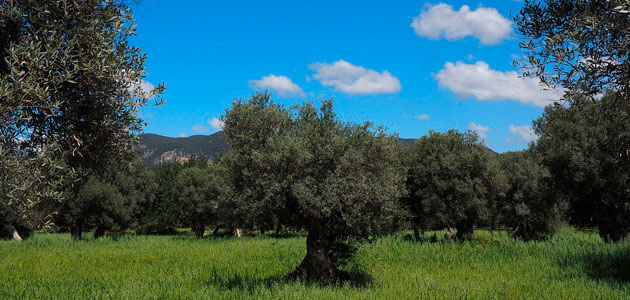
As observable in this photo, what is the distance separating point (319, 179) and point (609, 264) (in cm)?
1696

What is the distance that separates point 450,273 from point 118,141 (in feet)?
58.3

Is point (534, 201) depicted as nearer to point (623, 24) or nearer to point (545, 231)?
point (545, 231)

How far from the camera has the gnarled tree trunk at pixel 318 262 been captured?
16.3 meters

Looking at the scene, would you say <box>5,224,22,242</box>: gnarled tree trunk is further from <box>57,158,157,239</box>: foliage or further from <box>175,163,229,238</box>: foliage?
<box>175,163,229,238</box>: foliage

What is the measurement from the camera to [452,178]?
35.5m

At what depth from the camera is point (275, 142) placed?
1625cm

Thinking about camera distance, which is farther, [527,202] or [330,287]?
[527,202]

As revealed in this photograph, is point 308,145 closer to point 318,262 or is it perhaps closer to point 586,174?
point 318,262

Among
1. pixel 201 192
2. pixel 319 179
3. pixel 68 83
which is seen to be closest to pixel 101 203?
pixel 201 192

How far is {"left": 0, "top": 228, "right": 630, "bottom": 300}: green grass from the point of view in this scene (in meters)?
14.9

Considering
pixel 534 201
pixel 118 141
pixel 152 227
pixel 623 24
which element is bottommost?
pixel 152 227

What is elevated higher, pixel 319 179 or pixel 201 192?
pixel 319 179

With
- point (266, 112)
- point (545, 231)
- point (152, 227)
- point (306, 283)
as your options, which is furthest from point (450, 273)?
point (152, 227)

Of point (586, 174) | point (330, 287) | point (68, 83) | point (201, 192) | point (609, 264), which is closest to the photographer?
point (68, 83)
